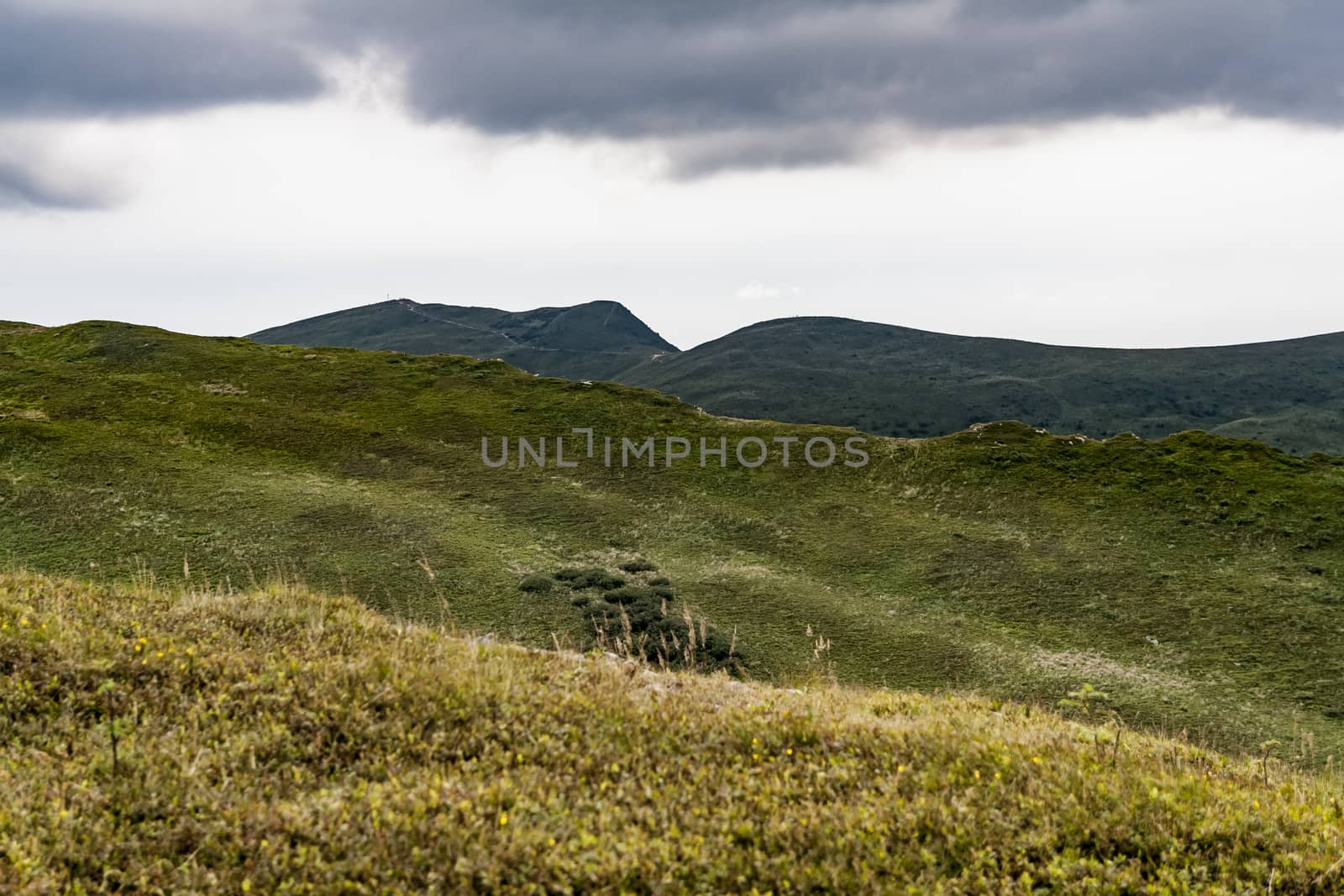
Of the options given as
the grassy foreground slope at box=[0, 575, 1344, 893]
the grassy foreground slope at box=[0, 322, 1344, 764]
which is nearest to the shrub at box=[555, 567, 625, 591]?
the grassy foreground slope at box=[0, 322, 1344, 764]

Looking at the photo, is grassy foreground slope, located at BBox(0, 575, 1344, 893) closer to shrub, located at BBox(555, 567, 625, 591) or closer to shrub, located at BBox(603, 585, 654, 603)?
shrub, located at BBox(603, 585, 654, 603)

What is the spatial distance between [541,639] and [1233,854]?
65.7 feet

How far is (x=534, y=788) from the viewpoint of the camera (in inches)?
338

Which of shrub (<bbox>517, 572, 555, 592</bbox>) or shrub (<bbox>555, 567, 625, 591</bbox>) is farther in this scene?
shrub (<bbox>555, 567, 625, 591</bbox>)

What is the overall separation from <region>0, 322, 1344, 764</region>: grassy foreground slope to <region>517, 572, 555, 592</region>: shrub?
18.6 inches

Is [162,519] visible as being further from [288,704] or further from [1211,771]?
[1211,771]

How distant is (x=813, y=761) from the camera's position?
9.70m

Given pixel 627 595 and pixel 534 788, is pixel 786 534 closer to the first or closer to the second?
pixel 627 595

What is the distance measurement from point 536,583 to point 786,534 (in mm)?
12865

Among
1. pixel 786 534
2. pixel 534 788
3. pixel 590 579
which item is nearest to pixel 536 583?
pixel 590 579

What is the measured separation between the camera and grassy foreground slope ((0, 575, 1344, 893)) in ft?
24.6

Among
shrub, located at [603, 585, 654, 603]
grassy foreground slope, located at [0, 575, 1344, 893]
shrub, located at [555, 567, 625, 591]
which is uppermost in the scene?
grassy foreground slope, located at [0, 575, 1344, 893]

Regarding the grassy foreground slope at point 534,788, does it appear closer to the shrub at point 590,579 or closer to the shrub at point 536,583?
the shrub at point 536,583

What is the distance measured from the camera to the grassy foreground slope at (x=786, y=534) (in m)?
26.0
